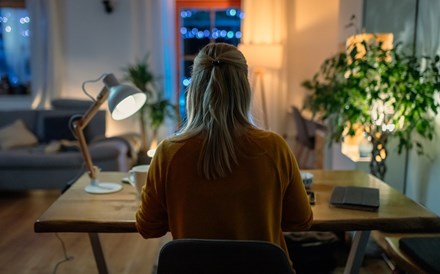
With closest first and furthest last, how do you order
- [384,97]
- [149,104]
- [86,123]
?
1. [86,123]
2. [384,97]
3. [149,104]

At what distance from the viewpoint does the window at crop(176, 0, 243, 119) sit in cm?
561

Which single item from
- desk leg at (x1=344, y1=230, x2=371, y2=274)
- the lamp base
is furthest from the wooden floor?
the lamp base

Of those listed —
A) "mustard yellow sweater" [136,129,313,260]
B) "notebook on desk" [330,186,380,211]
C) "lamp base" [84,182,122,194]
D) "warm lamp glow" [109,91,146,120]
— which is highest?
"warm lamp glow" [109,91,146,120]

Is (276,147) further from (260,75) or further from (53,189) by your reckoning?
(260,75)

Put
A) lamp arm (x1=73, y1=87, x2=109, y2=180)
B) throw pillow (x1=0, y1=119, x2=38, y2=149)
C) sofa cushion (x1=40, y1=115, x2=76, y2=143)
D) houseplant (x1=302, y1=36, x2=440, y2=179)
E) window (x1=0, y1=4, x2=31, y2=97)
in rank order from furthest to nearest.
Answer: window (x1=0, y1=4, x2=31, y2=97)
sofa cushion (x1=40, y1=115, x2=76, y2=143)
throw pillow (x1=0, y1=119, x2=38, y2=149)
houseplant (x1=302, y1=36, x2=440, y2=179)
lamp arm (x1=73, y1=87, x2=109, y2=180)

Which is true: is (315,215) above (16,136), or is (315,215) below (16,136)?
above

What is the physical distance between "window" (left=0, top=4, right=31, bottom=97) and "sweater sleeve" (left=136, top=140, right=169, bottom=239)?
4.89m

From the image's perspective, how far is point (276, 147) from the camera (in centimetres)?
Answer: 125

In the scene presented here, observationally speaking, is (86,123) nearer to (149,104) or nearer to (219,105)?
(219,105)

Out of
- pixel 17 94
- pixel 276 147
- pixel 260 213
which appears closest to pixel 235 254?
pixel 260 213

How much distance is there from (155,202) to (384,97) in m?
1.94

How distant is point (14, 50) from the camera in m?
5.65

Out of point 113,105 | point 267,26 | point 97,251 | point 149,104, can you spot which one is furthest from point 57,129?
point 113,105

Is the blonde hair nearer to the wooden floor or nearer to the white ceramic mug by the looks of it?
the white ceramic mug
